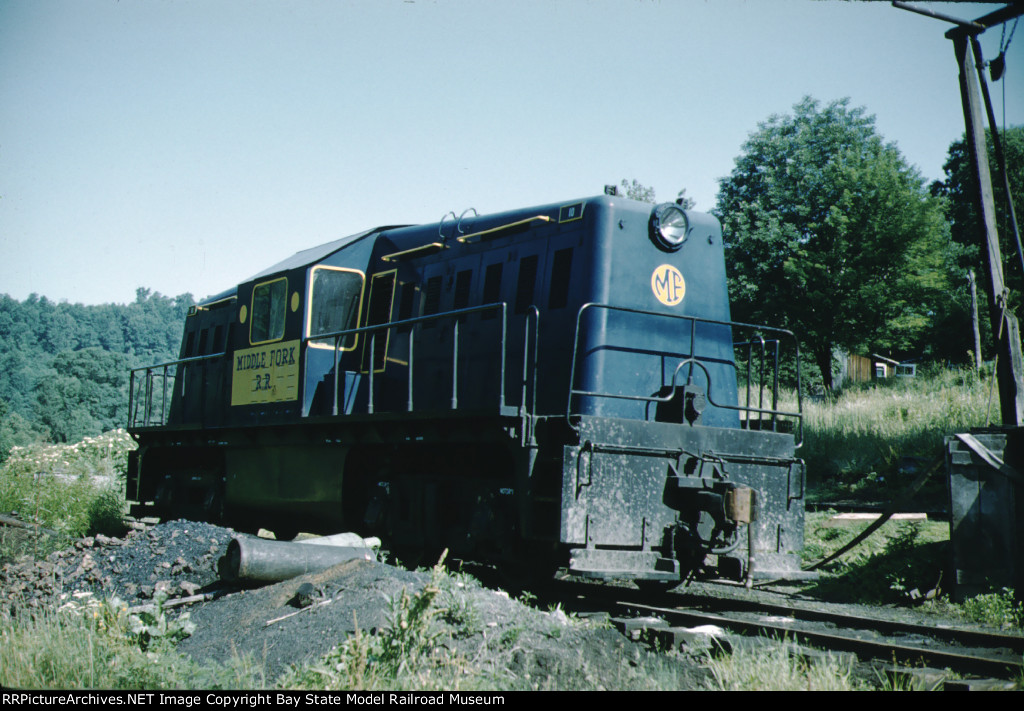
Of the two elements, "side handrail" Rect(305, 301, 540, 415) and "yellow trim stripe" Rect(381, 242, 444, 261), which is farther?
"yellow trim stripe" Rect(381, 242, 444, 261)

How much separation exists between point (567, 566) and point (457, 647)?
1841 millimetres

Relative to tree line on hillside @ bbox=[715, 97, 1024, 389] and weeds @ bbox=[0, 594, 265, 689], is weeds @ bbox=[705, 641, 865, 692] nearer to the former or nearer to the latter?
weeds @ bbox=[0, 594, 265, 689]

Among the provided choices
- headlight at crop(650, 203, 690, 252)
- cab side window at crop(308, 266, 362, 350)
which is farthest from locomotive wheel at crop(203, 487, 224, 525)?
headlight at crop(650, 203, 690, 252)

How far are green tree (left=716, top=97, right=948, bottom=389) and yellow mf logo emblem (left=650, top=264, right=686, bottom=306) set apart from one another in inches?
731

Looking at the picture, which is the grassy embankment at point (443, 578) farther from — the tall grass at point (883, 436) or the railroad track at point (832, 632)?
the railroad track at point (832, 632)

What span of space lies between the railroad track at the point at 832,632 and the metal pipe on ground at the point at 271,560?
2.20 metres

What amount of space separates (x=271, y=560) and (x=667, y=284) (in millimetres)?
4264

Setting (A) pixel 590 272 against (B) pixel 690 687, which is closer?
(B) pixel 690 687

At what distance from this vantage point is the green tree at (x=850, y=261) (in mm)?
24766

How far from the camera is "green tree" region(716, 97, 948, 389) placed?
24766mm

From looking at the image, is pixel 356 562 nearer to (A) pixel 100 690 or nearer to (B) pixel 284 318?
(A) pixel 100 690

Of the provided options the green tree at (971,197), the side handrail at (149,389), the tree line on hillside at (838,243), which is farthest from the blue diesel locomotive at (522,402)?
the green tree at (971,197)

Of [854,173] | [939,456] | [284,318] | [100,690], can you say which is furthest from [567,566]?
[854,173]

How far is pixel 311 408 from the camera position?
9.39 metres
